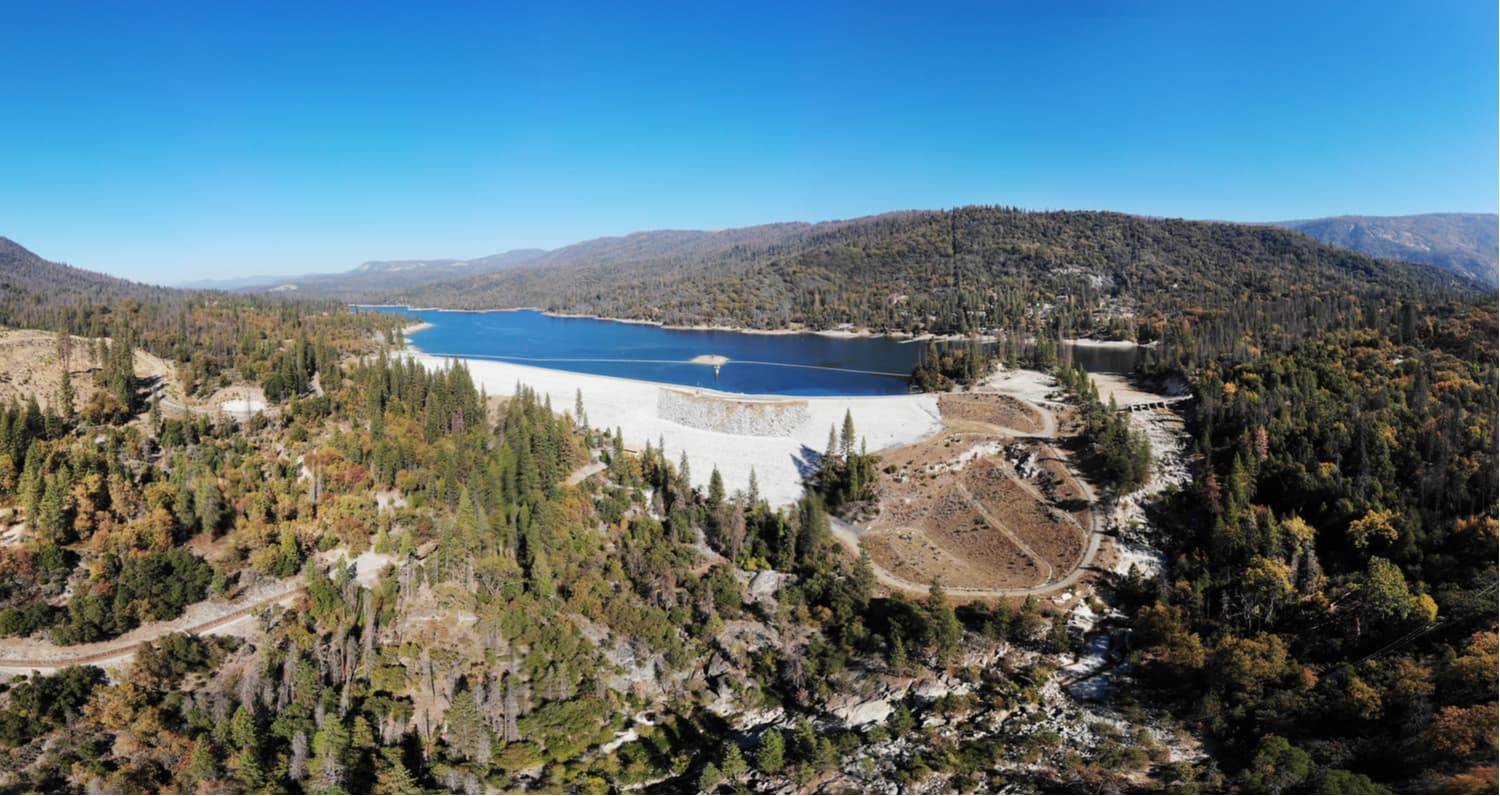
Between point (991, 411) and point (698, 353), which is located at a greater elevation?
point (698, 353)

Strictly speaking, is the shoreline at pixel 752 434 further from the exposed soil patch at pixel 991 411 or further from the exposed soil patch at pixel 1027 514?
the exposed soil patch at pixel 1027 514

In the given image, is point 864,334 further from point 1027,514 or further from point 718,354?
point 1027,514

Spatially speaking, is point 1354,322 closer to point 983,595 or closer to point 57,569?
point 983,595

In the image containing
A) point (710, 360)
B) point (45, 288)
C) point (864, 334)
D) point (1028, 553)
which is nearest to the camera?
point (1028, 553)

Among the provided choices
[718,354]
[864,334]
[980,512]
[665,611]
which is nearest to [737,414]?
[980,512]

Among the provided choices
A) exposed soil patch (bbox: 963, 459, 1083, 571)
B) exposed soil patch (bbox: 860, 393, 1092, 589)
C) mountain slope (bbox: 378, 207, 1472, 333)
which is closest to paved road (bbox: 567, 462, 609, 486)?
exposed soil patch (bbox: 860, 393, 1092, 589)

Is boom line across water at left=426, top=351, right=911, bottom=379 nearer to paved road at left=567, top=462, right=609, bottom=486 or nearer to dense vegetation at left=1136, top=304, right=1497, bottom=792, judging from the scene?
dense vegetation at left=1136, top=304, right=1497, bottom=792
